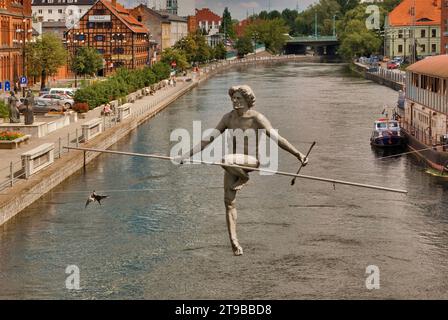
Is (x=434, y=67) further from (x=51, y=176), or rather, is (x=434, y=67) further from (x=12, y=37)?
(x=12, y=37)

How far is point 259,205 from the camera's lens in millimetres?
49156

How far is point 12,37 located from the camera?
118688 mm

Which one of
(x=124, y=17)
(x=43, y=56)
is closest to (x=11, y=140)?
(x=43, y=56)

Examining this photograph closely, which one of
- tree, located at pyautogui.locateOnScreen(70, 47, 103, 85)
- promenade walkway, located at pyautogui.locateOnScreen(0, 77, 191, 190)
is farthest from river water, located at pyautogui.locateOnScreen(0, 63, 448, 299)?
tree, located at pyautogui.locateOnScreen(70, 47, 103, 85)

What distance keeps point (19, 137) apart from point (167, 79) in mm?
95255

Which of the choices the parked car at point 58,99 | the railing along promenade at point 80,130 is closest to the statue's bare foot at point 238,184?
the railing along promenade at point 80,130

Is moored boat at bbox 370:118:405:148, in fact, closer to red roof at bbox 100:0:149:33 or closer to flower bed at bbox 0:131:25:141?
flower bed at bbox 0:131:25:141

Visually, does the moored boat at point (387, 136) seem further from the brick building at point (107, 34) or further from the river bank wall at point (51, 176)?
the brick building at point (107, 34)

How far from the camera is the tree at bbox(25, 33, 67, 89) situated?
11381cm

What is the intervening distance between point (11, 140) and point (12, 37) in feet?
201

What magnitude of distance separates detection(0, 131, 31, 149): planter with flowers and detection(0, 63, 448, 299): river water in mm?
4965
